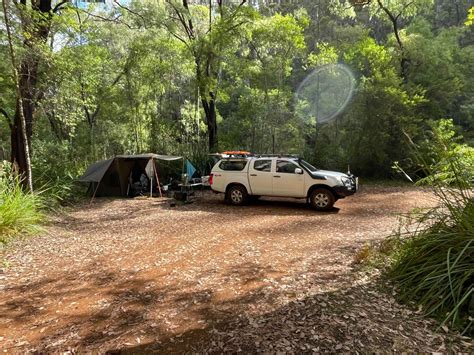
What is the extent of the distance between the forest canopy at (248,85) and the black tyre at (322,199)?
6.21 metres

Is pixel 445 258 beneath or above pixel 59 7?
beneath

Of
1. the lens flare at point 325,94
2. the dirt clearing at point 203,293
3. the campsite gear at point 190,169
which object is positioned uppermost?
the lens flare at point 325,94

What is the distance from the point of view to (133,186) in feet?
42.0

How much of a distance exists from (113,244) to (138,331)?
11.0 ft

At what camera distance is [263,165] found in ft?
31.1

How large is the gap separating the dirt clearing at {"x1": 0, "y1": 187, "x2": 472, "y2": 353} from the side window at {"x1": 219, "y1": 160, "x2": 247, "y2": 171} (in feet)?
9.76

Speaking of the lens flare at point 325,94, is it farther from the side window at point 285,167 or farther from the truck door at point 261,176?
the truck door at point 261,176

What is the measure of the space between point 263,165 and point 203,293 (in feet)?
20.4

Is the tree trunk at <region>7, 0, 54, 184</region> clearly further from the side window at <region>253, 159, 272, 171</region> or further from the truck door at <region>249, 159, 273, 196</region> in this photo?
the side window at <region>253, 159, 272, 171</region>

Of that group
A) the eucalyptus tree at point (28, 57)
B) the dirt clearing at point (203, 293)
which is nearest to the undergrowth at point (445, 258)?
the dirt clearing at point (203, 293)

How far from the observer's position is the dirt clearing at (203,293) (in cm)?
271

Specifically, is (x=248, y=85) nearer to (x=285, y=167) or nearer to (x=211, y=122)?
(x=211, y=122)

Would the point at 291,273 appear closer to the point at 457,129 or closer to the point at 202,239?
the point at 202,239

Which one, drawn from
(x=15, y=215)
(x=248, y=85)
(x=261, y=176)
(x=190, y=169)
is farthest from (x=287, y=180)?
(x=248, y=85)
